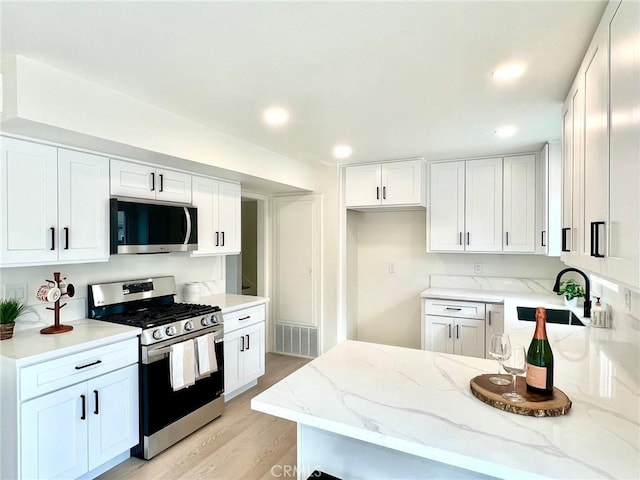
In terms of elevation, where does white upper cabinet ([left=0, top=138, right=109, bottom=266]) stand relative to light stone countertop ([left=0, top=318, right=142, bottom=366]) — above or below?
above

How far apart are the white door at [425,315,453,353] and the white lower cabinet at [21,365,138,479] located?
9.33 feet

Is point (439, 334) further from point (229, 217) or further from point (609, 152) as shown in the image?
point (609, 152)

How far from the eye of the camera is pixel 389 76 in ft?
6.47

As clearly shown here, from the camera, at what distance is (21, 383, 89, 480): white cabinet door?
1.87 m

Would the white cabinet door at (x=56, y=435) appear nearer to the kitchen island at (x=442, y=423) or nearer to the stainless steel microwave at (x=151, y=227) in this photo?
the stainless steel microwave at (x=151, y=227)

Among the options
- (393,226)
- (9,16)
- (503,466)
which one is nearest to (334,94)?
(9,16)

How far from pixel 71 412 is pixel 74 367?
25cm

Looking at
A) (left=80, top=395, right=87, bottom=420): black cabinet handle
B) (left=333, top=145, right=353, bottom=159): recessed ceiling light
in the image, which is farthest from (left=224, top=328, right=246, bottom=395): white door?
(left=333, top=145, right=353, bottom=159): recessed ceiling light

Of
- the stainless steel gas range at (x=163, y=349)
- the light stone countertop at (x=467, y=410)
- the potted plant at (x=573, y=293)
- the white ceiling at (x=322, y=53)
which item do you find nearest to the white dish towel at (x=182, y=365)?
the stainless steel gas range at (x=163, y=349)

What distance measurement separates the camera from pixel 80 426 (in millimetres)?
2100

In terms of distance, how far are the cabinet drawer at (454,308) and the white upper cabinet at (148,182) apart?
268 cm

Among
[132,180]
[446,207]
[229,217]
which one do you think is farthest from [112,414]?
[446,207]

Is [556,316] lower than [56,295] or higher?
lower

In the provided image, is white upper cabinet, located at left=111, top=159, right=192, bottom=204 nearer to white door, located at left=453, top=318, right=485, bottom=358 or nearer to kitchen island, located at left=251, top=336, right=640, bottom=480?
kitchen island, located at left=251, top=336, right=640, bottom=480
